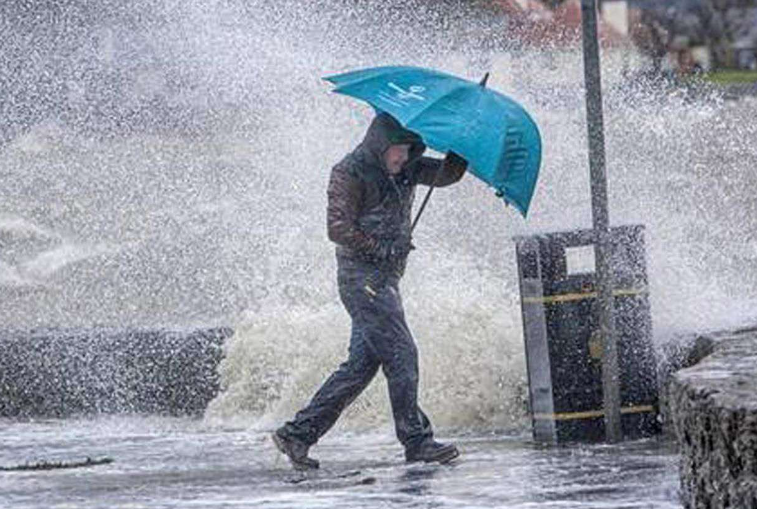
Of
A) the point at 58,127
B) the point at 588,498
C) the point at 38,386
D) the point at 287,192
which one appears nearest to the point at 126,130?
the point at 58,127

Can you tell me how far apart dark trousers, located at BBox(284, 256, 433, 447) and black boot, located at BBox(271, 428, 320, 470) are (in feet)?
0.09

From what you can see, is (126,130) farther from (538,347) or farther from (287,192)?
(538,347)

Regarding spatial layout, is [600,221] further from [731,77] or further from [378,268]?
[731,77]

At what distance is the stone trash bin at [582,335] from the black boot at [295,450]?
42.4 inches

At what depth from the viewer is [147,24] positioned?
24656 mm

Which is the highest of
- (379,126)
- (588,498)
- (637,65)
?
(637,65)

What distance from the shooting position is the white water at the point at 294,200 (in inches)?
522

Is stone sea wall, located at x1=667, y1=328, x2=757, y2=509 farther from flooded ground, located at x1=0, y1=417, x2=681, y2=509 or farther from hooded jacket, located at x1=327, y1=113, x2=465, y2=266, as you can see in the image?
hooded jacket, located at x1=327, y1=113, x2=465, y2=266

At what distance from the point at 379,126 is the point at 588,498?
230 centimetres

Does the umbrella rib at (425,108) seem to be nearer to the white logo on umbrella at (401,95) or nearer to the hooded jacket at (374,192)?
the white logo on umbrella at (401,95)

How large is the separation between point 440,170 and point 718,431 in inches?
164

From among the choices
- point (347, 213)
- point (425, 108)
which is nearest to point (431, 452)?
point (347, 213)

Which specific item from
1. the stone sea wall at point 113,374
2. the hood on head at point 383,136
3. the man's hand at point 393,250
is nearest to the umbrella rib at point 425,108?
the hood on head at point 383,136

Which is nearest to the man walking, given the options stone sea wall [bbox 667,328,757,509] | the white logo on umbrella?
the white logo on umbrella
